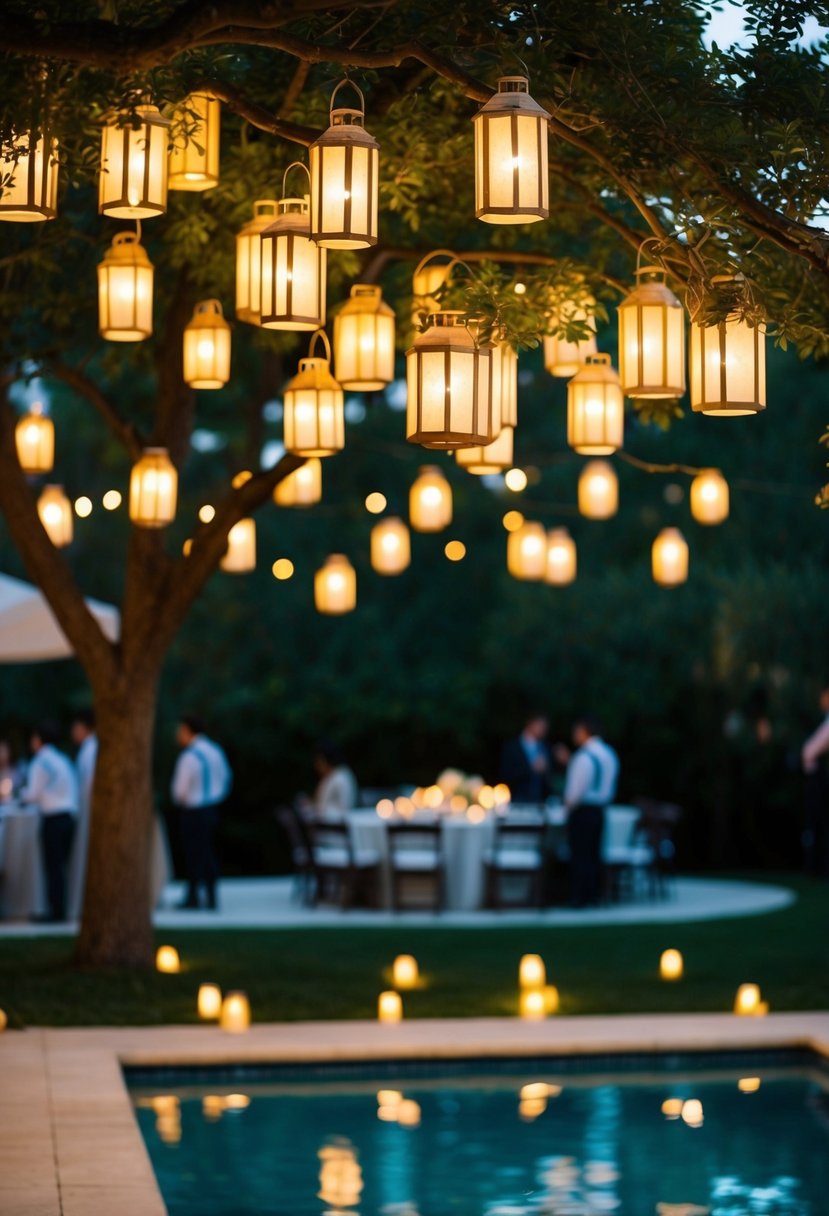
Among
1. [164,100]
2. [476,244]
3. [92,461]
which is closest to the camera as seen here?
[164,100]

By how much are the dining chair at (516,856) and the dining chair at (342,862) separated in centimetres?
98

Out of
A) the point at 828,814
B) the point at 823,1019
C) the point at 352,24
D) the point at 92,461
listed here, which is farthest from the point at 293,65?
the point at 92,461

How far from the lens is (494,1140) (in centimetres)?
830

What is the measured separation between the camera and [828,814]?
1902 cm

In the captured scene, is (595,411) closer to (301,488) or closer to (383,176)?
(383,176)

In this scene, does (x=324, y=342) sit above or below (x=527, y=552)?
above

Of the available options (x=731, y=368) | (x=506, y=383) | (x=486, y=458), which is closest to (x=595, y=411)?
(x=486, y=458)

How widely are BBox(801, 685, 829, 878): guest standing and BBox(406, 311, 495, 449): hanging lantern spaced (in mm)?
11194

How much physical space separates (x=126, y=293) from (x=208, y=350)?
1.09 m

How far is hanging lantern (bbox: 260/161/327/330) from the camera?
708 centimetres

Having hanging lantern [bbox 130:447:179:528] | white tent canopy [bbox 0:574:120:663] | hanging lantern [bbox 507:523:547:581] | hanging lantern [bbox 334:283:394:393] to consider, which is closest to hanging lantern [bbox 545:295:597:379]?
hanging lantern [bbox 334:283:394:393]

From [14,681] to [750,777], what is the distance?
A: 8.47 m

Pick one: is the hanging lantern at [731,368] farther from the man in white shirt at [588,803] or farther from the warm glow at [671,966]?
the man in white shirt at [588,803]

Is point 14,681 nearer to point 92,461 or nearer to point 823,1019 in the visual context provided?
point 92,461
